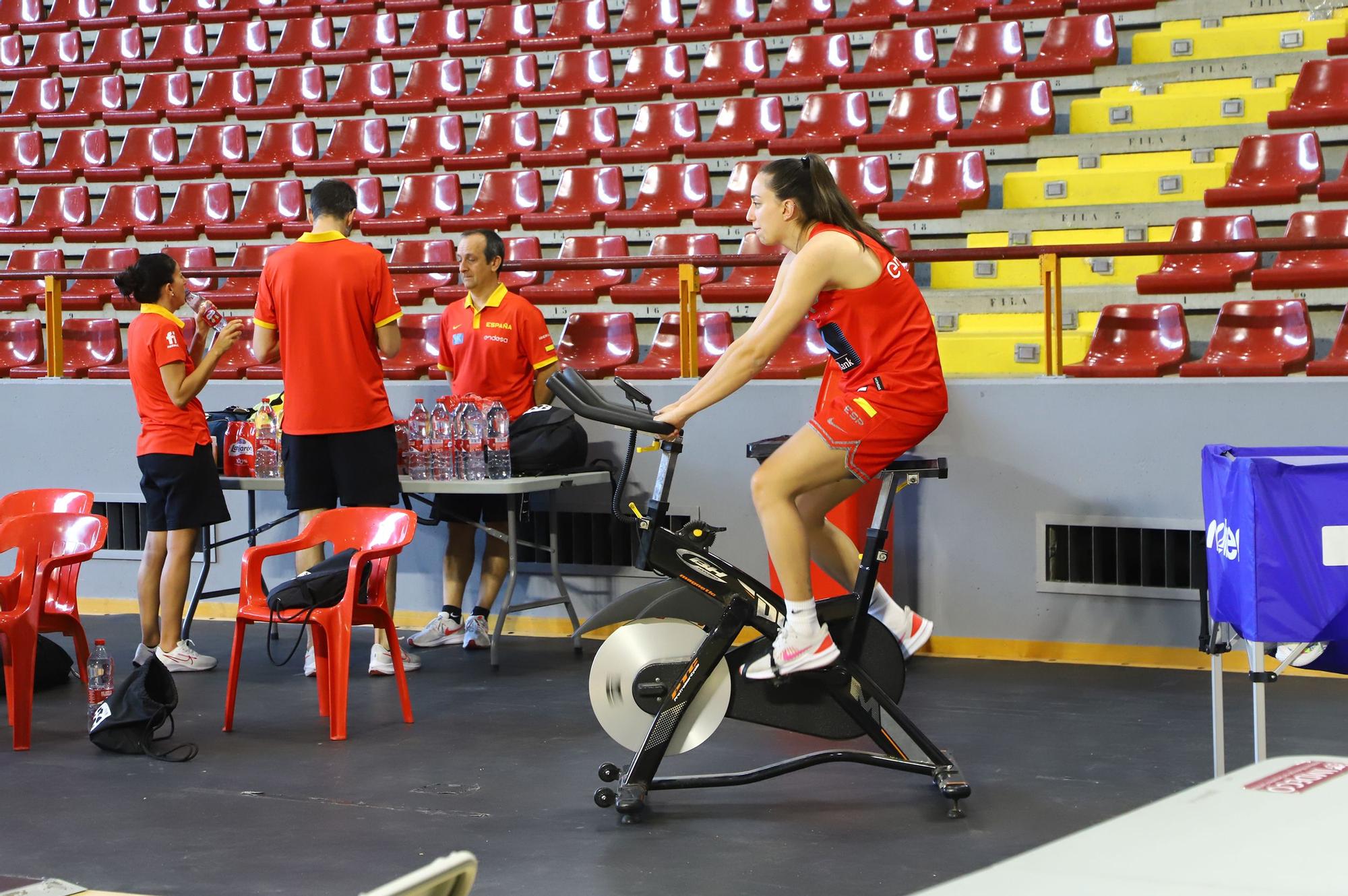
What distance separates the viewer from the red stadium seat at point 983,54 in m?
9.33

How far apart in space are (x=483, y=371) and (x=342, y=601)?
1705 millimetres

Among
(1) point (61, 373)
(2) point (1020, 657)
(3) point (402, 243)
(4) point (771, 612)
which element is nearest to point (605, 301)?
(3) point (402, 243)

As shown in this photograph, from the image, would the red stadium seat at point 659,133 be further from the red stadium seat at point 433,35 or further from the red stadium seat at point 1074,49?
the red stadium seat at point 433,35

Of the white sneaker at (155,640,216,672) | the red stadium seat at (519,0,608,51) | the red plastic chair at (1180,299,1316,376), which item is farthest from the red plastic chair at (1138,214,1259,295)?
the red stadium seat at (519,0,608,51)

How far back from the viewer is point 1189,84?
8.84m

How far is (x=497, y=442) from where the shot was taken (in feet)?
19.9

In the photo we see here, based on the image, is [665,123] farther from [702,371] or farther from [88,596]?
[88,596]

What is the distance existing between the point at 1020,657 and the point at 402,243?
197 inches

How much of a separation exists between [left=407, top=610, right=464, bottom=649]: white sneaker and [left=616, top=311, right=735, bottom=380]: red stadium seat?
1375 millimetres

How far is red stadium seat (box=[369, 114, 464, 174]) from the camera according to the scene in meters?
10.4

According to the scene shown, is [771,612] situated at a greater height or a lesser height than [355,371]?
lesser

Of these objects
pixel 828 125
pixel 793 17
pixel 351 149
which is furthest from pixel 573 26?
pixel 828 125

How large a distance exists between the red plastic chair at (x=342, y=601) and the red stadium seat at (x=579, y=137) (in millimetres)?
4999

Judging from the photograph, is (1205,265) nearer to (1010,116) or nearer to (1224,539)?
(1010,116)
